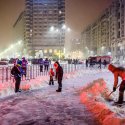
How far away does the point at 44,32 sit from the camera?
163 m

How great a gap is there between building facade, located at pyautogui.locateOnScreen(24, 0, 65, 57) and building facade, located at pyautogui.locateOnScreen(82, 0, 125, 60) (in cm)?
2258

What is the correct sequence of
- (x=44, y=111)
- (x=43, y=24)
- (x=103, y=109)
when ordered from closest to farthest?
(x=103, y=109) < (x=44, y=111) < (x=43, y=24)

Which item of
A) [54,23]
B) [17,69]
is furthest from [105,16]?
[17,69]

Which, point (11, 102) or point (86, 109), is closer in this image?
point (86, 109)

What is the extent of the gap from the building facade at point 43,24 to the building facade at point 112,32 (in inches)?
889

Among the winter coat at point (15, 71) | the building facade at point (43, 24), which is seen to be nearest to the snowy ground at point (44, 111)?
the winter coat at point (15, 71)

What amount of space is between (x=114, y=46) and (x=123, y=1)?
1988cm

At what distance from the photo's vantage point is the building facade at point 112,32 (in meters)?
119

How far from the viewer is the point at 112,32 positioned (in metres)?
134

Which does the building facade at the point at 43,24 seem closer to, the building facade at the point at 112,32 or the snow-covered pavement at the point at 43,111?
the building facade at the point at 112,32

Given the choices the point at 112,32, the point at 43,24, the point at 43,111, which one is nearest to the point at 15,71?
the point at 43,111

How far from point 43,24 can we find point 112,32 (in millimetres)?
45933

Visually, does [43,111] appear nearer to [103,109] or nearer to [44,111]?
[44,111]

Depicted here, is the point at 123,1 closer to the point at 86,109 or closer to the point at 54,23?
the point at 54,23
